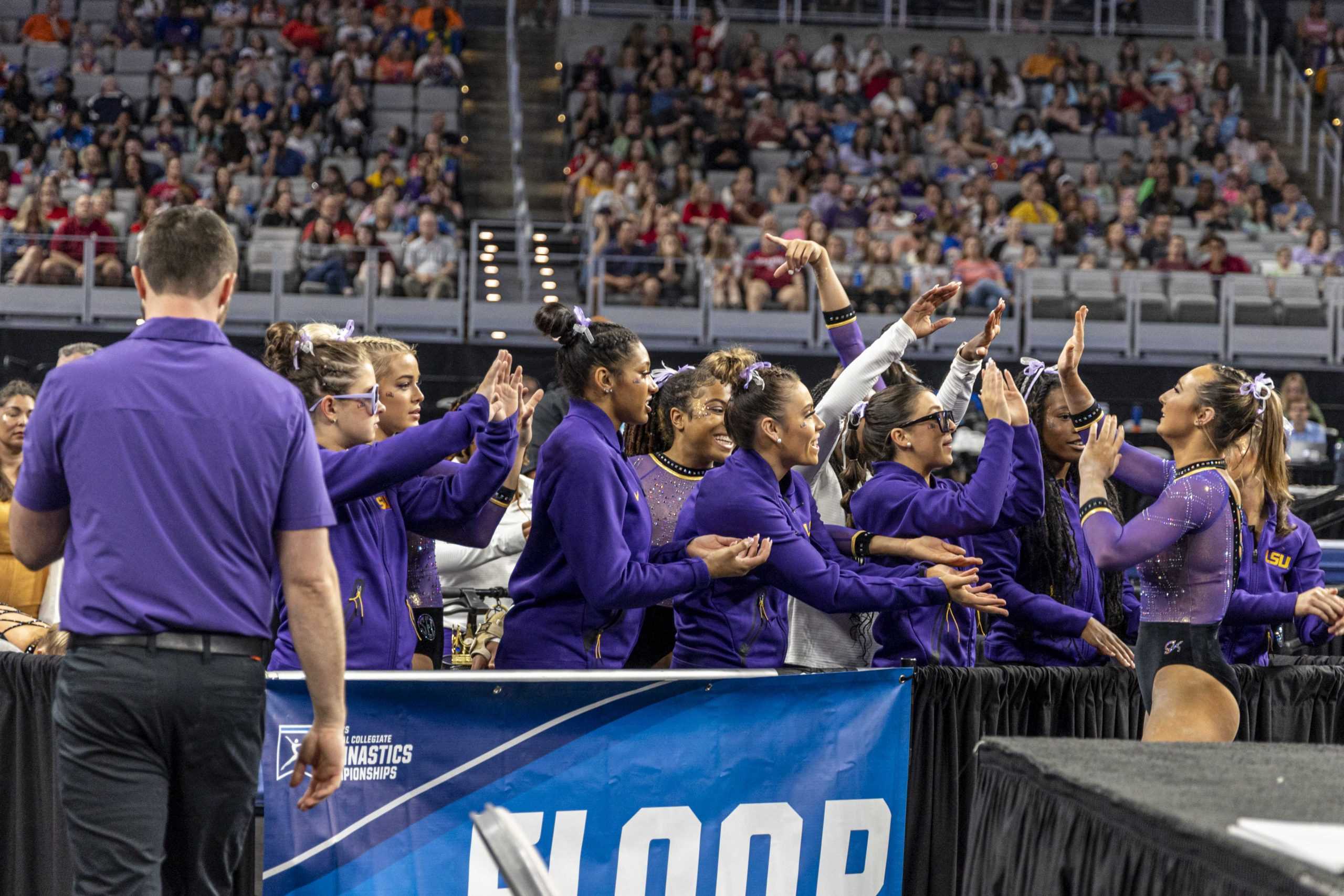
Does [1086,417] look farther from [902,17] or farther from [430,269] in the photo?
[902,17]

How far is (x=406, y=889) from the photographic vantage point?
347 centimetres

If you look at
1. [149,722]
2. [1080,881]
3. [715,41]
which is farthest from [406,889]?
[715,41]

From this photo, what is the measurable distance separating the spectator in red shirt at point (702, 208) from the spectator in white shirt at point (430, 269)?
2.67 metres

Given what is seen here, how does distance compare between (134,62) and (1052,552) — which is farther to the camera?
(134,62)

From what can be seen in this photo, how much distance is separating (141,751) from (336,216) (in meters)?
10.7

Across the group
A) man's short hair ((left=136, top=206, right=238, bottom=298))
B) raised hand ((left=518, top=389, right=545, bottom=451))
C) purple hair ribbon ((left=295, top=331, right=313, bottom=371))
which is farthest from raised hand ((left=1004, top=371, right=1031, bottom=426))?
man's short hair ((left=136, top=206, right=238, bottom=298))

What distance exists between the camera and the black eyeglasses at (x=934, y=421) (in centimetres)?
432

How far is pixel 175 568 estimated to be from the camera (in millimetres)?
2703

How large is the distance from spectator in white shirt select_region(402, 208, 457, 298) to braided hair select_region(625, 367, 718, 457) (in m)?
7.57

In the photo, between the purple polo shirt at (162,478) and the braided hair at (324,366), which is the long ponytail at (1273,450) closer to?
the braided hair at (324,366)

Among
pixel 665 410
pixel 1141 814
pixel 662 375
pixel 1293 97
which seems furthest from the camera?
pixel 1293 97

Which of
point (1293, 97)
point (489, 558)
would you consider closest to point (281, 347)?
point (489, 558)

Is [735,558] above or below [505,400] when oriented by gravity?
below

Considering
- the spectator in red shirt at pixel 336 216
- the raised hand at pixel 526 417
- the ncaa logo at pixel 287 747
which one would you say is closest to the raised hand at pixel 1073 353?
the raised hand at pixel 526 417
